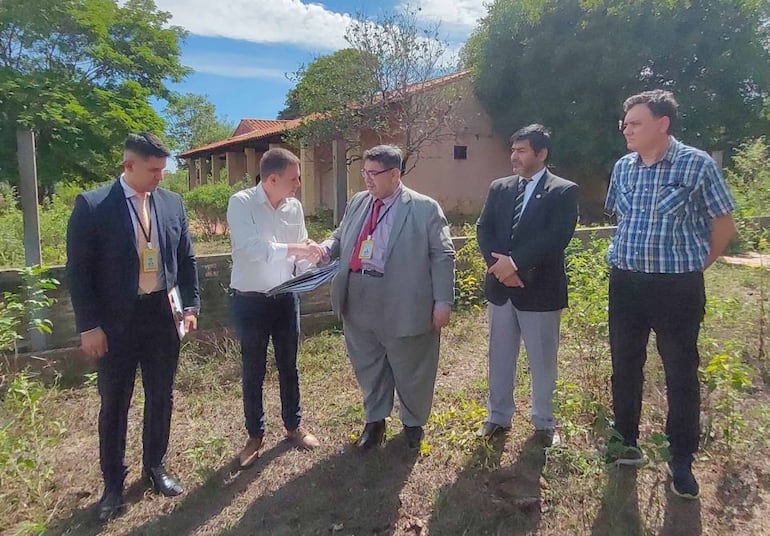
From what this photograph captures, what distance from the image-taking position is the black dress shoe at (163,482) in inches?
111

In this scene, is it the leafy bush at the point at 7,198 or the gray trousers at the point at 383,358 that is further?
the leafy bush at the point at 7,198

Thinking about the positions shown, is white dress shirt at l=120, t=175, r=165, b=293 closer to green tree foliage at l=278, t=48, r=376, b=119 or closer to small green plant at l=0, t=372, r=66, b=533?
small green plant at l=0, t=372, r=66, b=533

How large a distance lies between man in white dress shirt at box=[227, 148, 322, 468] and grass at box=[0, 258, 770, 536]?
0.30 meters

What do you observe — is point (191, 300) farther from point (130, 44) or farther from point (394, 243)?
point (130, 44)

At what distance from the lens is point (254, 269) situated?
2939 millimetres

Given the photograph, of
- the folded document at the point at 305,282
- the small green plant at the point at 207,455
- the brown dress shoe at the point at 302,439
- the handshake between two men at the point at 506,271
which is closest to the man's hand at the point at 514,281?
the handshake between two men at the point at 506,271

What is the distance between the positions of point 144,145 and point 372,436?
190cm

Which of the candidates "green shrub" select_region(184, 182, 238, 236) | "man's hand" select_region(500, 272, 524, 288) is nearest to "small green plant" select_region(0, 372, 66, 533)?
"man's hand" select_region(500, 272, 524, 288)

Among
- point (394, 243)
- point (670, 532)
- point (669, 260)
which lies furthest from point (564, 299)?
point (670, 532)

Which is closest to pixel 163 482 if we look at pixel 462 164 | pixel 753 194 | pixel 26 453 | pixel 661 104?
pixel 26 453

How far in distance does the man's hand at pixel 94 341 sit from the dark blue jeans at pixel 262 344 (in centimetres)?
68

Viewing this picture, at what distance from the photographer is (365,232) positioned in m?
3.01

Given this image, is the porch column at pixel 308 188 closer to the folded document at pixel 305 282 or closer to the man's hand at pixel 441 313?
the folded document at pixel 305 282

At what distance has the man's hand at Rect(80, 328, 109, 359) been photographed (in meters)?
2.51
